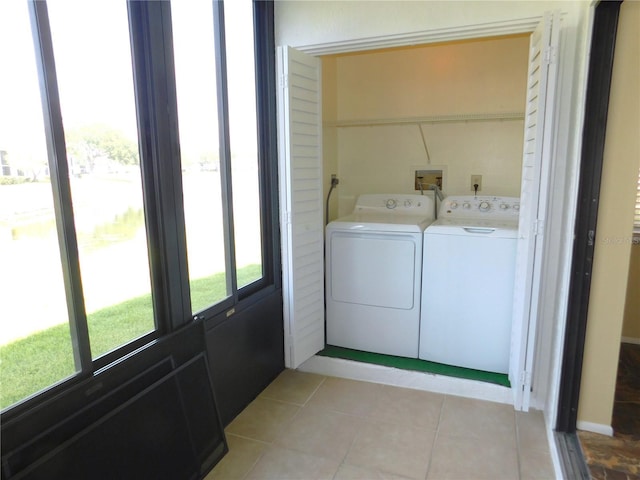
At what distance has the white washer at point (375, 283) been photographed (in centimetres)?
277

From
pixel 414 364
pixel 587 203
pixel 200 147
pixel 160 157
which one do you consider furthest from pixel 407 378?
pixel 160 157

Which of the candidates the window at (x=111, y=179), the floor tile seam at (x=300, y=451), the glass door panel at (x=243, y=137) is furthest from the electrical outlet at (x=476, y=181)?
the floor tile seam at (x=300, y=451)

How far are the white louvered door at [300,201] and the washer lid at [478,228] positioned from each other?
77 centimetres

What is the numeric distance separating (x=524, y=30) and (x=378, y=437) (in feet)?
7.23

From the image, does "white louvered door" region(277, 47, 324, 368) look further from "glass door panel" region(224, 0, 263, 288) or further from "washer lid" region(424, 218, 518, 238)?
"washer lid" region(424, 218, 518, 238)

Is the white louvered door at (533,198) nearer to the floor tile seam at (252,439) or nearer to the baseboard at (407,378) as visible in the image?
the baseboard at (407,378)

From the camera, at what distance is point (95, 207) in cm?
158

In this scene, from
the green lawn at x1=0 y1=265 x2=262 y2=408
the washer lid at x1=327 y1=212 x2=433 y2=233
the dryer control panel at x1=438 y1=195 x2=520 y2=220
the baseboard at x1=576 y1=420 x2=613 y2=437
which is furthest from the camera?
the dryer control panel at x1=438 y1=195 x2=520 y2=220

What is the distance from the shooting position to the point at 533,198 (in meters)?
2.12

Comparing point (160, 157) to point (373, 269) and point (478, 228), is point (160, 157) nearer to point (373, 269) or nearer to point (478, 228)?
point (373, 269)

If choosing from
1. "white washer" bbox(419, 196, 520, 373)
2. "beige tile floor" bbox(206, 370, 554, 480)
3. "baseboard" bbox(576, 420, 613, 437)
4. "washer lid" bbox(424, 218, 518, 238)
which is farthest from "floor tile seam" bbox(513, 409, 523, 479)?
"washer lid" bbox(424, 218, 518, 238)

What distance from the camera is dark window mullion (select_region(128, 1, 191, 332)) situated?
5.38ft

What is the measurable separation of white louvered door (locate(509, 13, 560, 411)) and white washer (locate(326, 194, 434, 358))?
0.65 m

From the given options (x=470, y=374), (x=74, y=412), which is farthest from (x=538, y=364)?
(x=74, y=412)
